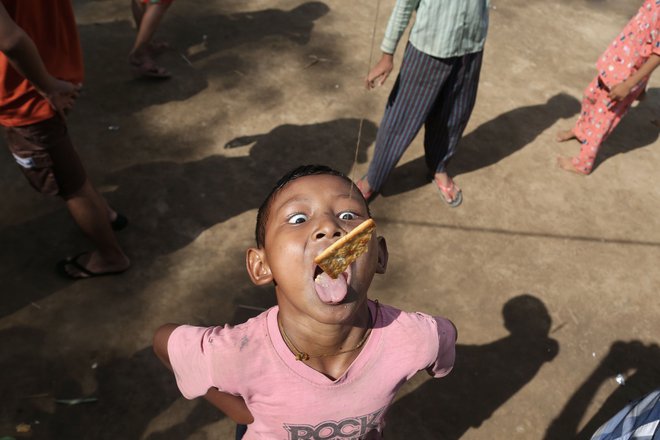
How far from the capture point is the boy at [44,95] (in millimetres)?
2084

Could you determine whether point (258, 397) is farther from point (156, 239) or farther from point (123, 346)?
point (156, 239)

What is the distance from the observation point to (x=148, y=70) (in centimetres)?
421

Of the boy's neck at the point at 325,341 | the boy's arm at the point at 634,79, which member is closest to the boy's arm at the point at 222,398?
the boy's neck at the point at 325,341

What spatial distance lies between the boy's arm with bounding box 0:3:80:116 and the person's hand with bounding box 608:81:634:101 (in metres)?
3.17

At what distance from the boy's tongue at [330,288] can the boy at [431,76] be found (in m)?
1.96

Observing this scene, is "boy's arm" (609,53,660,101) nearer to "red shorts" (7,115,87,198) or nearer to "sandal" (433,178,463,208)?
"sandal" (433,178,463,208)

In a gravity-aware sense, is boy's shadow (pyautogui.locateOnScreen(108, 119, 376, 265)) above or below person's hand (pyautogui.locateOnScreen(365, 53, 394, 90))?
below

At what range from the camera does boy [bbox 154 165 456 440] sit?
1.43 m

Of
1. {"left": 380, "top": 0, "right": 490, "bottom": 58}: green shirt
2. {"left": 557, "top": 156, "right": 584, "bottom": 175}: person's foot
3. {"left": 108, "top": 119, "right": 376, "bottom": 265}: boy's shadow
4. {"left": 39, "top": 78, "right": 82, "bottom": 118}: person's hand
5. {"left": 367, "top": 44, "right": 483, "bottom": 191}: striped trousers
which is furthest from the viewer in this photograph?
{"left": 557, "top": 156, "right": 584, "bottom": 175}: person's foot

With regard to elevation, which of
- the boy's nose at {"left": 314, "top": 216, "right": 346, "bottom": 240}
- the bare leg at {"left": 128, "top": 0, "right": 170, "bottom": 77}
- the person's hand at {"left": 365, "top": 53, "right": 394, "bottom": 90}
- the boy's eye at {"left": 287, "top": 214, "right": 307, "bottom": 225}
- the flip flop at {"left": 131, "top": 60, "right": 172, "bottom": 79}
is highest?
the boy's nose at {"left": 314, "top": 216, "right": 346, "bottom": 240}

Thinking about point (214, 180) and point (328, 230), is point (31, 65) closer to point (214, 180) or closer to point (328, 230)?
point (328, 230)

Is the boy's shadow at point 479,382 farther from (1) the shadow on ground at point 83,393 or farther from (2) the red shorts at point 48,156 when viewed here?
(2) the red shorts at point 48,156

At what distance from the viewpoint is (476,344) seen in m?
2.93

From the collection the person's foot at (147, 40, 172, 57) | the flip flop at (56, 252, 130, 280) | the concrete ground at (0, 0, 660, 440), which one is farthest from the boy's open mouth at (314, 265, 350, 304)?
the person's foot at (147, 40, 172, 57)
